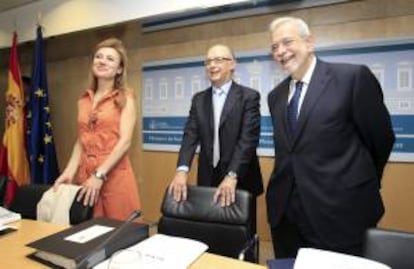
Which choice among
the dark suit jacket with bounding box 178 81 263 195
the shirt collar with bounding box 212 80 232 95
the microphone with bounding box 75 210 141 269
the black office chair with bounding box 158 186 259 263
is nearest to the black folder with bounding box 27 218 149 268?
the microphone with bounding box 75 210 141 269

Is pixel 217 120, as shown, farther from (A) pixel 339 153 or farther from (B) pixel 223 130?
(A) pixel 339 153

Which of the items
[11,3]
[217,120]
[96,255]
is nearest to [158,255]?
[96,255]

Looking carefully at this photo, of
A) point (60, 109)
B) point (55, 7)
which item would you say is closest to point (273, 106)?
point (55, 7)

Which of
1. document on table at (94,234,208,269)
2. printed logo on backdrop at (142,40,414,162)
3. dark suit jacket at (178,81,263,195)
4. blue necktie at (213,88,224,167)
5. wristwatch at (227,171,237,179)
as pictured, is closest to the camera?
document on table at (94,234,208,269)

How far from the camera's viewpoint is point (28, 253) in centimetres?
133

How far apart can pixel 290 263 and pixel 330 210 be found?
58 cm

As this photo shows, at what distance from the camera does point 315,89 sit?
66.7 inches

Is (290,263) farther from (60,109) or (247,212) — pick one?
(60,109)

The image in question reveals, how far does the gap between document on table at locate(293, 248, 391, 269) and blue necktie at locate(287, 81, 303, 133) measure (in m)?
0.72

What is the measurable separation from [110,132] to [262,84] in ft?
4.72

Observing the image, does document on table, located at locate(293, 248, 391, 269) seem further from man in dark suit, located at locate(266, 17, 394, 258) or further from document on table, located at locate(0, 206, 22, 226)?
document on table, located at locate(0, 206, 22, 226)

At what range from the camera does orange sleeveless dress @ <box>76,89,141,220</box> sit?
7.29ft

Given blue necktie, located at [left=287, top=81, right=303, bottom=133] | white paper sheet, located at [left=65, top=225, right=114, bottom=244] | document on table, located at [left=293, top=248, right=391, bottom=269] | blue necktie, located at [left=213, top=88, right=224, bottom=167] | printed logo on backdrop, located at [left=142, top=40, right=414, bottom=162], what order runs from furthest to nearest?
printed logo on backdrop, located at [left=142, top=40, right=414, bottom=162], blue necktie, located at [left=213, top=88, right=224, bottom=167], blue necktie, located at [left=287, top=81, right=303, bottom=133], white paper sheet, located at [left=65, top=225, right=114, bottom=244], document on table, located at [left=293, top=248, right=391, bottom=269]

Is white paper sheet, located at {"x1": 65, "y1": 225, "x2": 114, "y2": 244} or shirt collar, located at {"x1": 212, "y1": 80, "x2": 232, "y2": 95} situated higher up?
shirt collar, located at {"x1": 212, "y1": 80, "x2": 232, "y2": 95}
